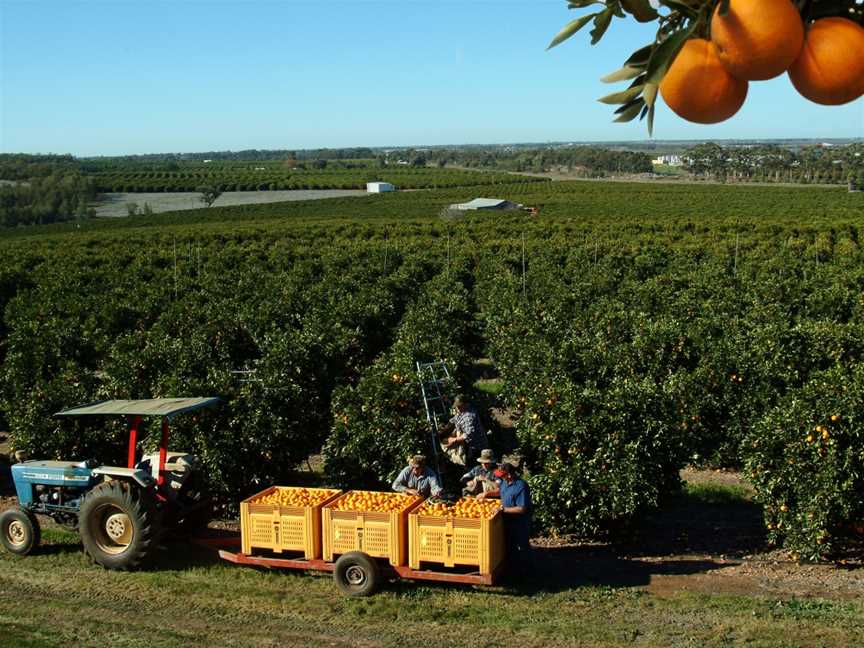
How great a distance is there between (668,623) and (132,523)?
6031mm

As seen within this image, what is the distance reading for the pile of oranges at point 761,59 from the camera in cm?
127

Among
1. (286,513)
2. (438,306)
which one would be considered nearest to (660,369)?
(438,306)

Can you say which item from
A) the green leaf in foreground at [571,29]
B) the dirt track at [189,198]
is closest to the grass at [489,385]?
the green leaf in foreground at [571,29]

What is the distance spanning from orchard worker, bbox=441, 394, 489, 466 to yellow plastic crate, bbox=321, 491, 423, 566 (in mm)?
1854

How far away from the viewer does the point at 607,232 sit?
5384 cm

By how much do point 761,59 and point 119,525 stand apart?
10.4 metres

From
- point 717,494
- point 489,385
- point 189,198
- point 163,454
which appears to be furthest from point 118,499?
point 189,198

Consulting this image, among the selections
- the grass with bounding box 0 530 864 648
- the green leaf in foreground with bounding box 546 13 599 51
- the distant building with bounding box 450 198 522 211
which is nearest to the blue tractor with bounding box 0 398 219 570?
the grass with bounding box 0 530 864 648

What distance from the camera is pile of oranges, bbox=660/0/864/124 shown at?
4.17 feet

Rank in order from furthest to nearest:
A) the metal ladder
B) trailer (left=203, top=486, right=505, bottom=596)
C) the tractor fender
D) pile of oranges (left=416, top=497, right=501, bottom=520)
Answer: the metal ladder
the tractor fender
pile of oranges (left=416, top=497, right=501, bottom=520)
trailer (left=203, top=486, right=505, bottom=596)

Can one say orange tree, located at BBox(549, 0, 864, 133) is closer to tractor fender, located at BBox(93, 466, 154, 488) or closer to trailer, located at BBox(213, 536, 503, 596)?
trailer, located at BBox(213, 536, 503, 596)

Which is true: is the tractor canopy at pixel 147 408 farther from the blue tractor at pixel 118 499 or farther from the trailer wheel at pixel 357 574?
the trailer wheel at pixel 357 574

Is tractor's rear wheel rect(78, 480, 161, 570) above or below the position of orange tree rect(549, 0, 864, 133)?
below

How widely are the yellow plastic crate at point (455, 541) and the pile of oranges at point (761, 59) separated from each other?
8.18m
